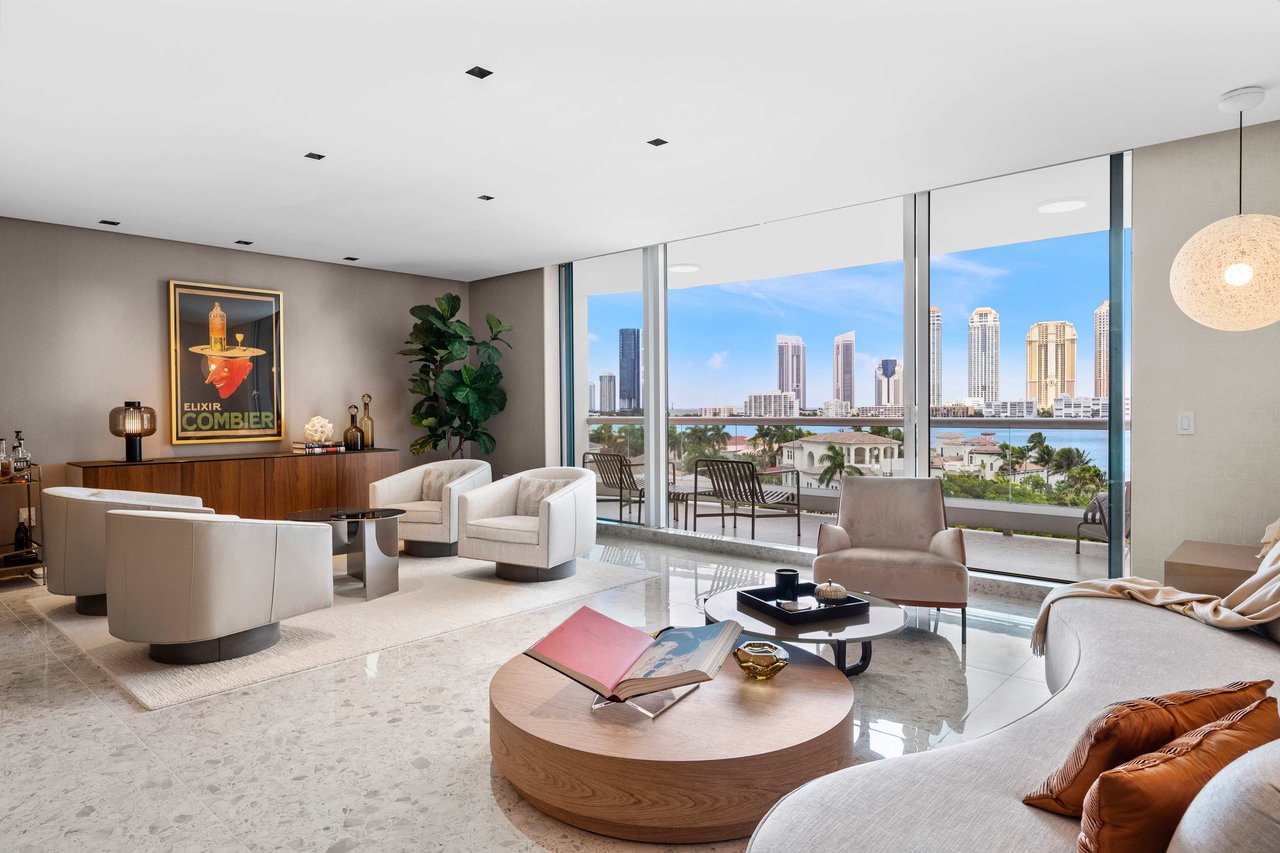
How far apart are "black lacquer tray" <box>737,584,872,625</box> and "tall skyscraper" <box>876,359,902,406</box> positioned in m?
2.59

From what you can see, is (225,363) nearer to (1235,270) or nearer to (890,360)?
(890,360)

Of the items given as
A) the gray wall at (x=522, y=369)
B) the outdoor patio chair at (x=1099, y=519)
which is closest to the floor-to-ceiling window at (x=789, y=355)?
the outdoor patio chair at (x=1099, y=519)

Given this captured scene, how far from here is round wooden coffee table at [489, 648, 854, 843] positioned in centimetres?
191

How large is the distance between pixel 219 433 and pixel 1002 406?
608cm

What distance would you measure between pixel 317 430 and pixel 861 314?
188 inches

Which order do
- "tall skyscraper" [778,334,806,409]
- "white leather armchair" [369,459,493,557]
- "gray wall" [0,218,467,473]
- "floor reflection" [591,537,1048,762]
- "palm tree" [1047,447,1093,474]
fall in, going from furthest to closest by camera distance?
"tall skyscraper" [778,334,806,409] < "white leather armchair" [369,459,493,557] < "gray wall" [0,218,467,473] < "palm tree" [1047,447,1093,474] < "floor reflection" [591,537,1048,762]

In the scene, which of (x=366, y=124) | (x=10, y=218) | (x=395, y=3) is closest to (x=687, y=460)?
(x=366, y=124)

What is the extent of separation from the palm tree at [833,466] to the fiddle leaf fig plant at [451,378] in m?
3.17

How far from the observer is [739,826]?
6.54ft

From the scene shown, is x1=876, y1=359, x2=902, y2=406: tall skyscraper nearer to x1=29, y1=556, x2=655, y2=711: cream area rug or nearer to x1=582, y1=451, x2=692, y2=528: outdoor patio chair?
x1=582, y1=451, x2=692, y2=528: outdoor patio chair

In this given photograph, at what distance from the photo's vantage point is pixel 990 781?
1.49 m

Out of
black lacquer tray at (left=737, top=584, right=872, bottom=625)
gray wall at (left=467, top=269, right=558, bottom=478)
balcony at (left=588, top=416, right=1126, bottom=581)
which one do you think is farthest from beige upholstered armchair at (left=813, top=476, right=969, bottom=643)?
gray wall at (left=467, top=269, right=558, bottom=478)

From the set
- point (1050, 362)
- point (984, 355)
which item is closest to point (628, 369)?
point (984, 355)

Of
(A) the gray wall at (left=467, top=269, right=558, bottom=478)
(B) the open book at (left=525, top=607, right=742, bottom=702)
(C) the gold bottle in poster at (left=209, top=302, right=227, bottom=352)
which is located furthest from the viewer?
(A) the gray wall at (left=467, top=269, right=558, bottom=478)
